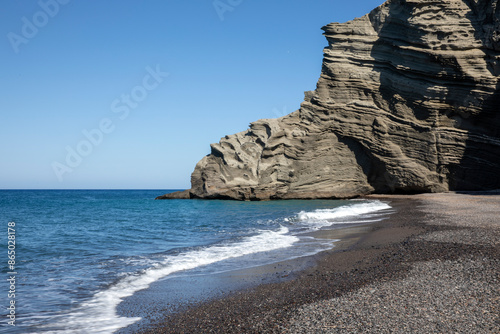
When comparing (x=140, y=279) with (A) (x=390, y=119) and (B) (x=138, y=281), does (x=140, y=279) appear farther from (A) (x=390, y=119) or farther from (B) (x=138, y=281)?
(A) (x=390, y=119)

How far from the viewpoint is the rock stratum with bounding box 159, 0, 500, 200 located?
118 feet

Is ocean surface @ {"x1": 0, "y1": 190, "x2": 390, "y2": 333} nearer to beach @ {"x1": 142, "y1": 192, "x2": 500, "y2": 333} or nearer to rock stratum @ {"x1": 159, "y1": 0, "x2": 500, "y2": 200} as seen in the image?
beach @ {"x1": 142, "y1": 192, "x2": 500, "y2": 333}

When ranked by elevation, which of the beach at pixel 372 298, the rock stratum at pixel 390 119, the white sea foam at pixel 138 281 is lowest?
the white sea foam at pixel 138 281

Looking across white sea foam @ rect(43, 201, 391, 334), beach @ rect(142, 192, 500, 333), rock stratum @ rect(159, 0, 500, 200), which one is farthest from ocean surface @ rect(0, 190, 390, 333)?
rock stratum @ rect(159, 0, 500, 200)

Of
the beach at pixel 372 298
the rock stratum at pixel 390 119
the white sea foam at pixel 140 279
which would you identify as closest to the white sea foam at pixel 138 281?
the white sea foam at pixel 140 279

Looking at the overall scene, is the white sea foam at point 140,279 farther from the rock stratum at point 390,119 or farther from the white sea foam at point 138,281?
the rock stratum at point 390,119

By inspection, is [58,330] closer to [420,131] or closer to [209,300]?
[209,300]

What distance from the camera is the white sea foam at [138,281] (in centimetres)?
555

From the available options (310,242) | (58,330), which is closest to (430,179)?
(310,242)

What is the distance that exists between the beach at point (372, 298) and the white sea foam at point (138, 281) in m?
0.92

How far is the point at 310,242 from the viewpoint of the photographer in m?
12.5

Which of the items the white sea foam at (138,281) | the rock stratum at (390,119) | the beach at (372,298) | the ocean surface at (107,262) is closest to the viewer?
the beach at (372,298)

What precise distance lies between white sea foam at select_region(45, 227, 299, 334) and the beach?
0.92m

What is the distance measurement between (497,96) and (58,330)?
129ft
